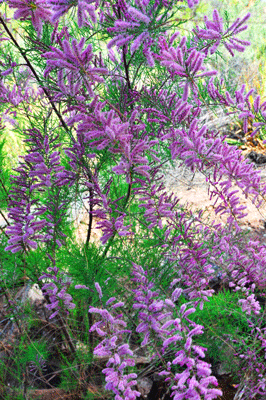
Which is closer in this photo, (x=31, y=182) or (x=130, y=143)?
(x=130, y=143)

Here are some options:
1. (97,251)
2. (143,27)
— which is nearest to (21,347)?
(97,251)

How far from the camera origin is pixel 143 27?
51cm

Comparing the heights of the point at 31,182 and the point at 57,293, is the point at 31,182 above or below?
above

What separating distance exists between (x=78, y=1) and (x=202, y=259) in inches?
24.9

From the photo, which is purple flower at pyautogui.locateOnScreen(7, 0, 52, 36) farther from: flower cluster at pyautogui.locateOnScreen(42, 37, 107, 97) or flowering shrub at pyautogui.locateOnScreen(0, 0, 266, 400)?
flower cluster at pyautogui.locateOnScreen(42, 37, 107, 97)

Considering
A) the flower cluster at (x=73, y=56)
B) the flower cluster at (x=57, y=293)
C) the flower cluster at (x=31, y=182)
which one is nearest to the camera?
the flower cluster at (x=73, y=56)

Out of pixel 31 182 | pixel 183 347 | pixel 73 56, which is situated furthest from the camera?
pixel 31 182

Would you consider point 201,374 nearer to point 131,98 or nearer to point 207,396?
point 207,396

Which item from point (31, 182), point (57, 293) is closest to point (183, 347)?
point (57, 293)

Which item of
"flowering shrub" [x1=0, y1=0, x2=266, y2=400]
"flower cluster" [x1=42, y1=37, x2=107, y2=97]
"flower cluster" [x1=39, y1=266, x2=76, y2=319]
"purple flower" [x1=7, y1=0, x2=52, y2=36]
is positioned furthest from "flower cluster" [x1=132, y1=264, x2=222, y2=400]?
"purple flower" [x1=7, y1=0, x2=52, y2=36]

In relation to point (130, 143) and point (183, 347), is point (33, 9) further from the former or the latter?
point (183, 347)

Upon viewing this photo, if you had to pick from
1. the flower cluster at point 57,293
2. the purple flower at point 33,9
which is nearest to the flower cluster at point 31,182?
the flower cluster at point 57,293

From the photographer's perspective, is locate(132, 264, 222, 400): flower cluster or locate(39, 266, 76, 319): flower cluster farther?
locate(39, 266, 76, 319): flower cluster

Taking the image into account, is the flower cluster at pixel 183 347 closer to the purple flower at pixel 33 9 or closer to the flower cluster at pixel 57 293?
the flower cluster at pixel 57 293
